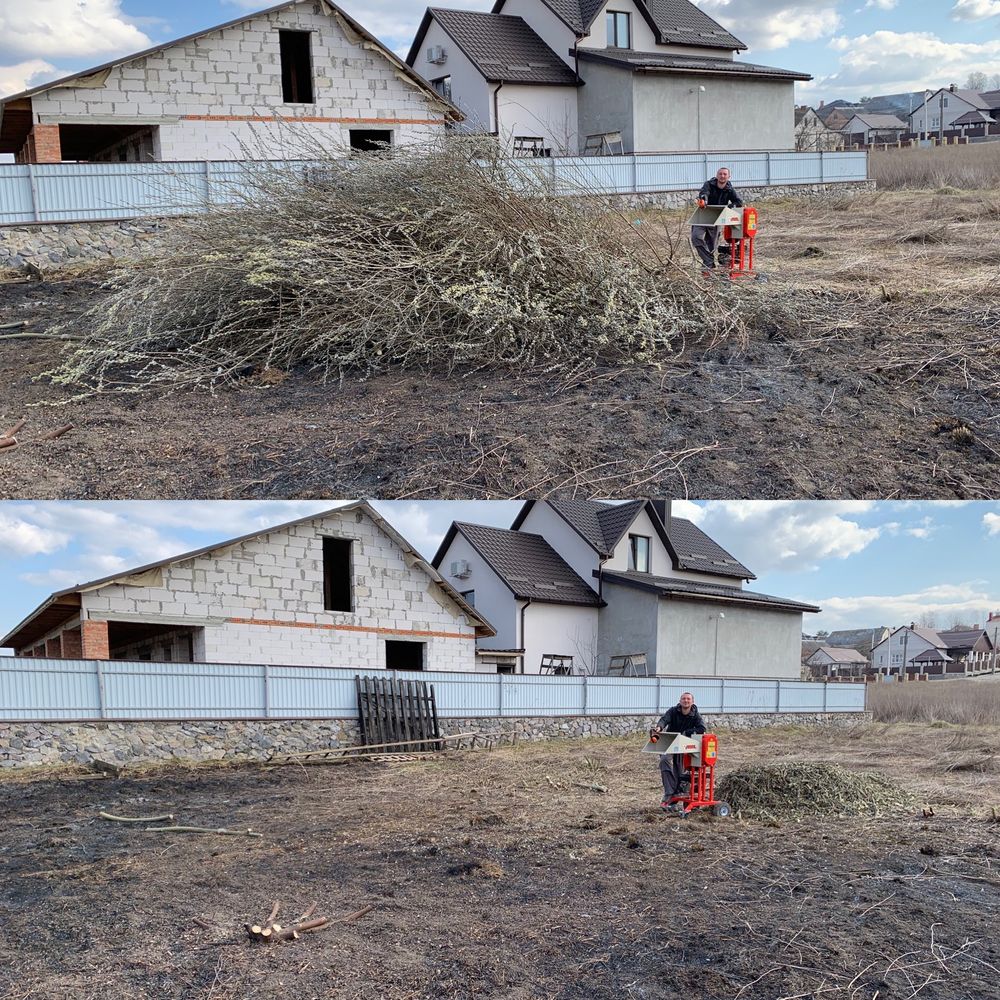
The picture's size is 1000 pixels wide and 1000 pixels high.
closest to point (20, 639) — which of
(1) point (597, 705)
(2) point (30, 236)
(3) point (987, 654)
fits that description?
(2) point (30, 236)

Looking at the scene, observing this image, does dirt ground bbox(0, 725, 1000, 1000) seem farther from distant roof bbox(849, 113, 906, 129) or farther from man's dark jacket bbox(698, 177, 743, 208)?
distant roof bbox(849, 113, 906, 129)

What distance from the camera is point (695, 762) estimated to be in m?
8.52

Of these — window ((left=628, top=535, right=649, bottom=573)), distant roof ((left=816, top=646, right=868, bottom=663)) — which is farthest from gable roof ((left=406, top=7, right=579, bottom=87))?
distant roof ((left=816, top=646, right=868, bottom=663))

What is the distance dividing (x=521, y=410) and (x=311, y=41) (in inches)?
670

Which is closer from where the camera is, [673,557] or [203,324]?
[203,324]

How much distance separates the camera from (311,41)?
22.5 meters

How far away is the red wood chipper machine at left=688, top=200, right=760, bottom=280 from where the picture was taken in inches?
453

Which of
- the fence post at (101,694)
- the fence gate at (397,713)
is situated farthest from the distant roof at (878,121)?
the fence post at (101,694)

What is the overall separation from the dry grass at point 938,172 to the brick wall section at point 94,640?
784 inches

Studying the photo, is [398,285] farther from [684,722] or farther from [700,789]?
[700,789]

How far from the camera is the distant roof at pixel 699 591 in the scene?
23.4 meters

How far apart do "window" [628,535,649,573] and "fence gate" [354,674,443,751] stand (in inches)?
418

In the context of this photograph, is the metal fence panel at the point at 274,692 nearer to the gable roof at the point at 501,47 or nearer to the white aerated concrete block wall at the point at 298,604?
the white aerated concrete block wall at the point at 298,604

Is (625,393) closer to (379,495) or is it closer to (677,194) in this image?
(379,495)
